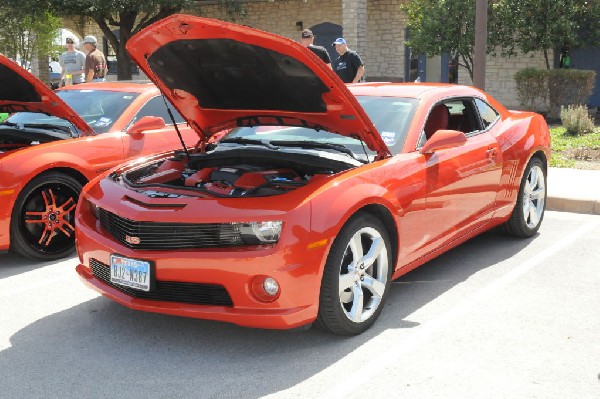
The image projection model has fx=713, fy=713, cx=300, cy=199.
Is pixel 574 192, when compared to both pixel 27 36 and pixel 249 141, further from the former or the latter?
pixel 27 36

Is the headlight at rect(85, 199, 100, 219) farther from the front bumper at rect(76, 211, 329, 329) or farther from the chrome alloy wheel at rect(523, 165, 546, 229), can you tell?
the chrome alloy wheel at rect(523, 165, 546, 229)

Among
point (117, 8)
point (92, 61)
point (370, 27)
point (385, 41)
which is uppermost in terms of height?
point (117, 8)

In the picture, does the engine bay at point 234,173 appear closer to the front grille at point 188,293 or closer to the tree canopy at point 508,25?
the front grille at point 188,293

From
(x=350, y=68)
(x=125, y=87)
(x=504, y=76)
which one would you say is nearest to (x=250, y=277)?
(x=125, y=87)

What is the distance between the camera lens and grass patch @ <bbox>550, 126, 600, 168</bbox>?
1079cm

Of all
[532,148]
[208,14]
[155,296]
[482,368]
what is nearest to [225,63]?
[155,296]

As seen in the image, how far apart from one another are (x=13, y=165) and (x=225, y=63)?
88.9 inches

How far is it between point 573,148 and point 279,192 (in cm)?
878

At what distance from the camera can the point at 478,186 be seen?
5.59 meters

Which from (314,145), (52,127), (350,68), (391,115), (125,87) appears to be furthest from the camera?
(350,68)

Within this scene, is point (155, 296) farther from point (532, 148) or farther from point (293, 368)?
point (532, 148)

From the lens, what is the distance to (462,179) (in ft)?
17.6

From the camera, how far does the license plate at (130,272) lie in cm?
408

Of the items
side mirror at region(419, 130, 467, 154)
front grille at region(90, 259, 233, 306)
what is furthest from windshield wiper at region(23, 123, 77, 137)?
side mirror at region(419, 130, 467, 154)
